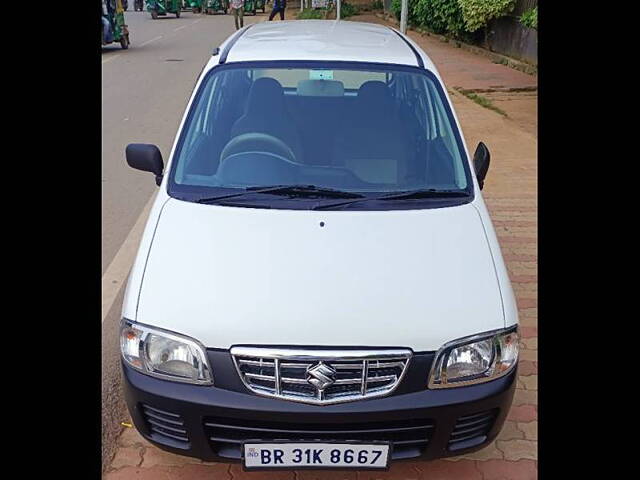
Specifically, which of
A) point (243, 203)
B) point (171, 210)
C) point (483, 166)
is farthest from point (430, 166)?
point (171, 210)

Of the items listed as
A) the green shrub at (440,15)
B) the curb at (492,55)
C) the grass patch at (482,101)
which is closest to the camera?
the grass patch at (482,101)

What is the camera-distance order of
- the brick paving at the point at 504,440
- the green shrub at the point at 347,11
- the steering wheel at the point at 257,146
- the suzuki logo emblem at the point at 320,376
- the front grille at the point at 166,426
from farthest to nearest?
1. the green shrub at the point at 347,11
2. the steering wheel at the point at 257,146
3. the brick paving at the point at 504,440
4. the front grille at the point at 166,426
5. the suzuki logo emblem at the point at 320,376

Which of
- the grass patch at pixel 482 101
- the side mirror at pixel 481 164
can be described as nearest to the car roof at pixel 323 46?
the side mirror at pixel 481 164

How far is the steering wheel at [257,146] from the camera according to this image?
3.29 metres

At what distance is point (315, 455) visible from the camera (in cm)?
241

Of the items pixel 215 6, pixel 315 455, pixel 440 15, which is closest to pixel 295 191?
pixel 315 455

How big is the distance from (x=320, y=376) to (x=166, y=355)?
1.99 ft

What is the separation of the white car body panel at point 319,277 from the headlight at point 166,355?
0.04 meters

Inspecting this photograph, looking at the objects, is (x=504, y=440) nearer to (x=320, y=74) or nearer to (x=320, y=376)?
(x=320, y=376)

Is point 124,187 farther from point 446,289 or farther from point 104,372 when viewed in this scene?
point 446,289

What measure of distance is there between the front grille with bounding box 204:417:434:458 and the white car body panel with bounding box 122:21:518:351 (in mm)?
305

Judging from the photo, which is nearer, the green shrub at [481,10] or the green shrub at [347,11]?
the green shrub at [481,10]

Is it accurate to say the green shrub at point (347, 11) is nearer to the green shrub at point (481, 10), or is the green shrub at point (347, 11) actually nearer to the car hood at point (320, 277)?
the green shrub at point (481, 10)

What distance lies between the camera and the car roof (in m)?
3.54
